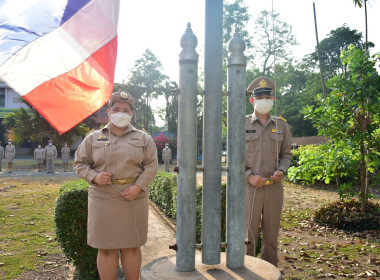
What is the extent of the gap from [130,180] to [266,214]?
4.49 ft

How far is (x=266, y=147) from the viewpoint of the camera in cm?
354

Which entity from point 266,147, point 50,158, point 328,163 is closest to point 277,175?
point 266,147

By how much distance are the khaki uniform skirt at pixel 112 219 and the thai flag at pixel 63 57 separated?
922mm

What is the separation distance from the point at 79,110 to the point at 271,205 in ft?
6.64

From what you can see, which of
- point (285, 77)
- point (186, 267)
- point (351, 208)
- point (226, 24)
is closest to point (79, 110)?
point (186, 267)

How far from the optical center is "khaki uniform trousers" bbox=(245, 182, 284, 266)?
3.47 metres

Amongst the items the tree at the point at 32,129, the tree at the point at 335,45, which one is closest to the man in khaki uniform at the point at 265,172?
the tree at the point at 32,129

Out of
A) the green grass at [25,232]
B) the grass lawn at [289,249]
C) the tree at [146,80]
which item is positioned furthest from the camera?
the tree at [146,80]

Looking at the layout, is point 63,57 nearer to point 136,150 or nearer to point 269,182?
point 136,150

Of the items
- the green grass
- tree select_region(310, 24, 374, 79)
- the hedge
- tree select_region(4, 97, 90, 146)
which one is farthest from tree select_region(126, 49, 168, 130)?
the hedge

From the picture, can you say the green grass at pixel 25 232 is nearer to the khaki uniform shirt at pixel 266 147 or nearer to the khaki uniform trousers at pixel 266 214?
the khaki uniform trousers at pixel 266 214

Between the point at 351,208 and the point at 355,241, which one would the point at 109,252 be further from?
the point at 351,208

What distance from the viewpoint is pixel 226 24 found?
25422mm

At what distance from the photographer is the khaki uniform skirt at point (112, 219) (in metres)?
3.16
